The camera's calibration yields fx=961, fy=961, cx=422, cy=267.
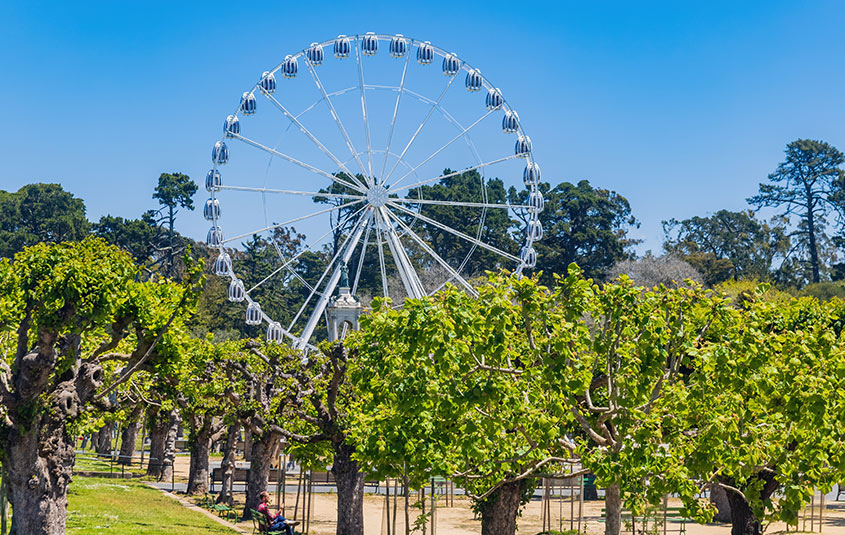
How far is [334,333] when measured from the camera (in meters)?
44.4

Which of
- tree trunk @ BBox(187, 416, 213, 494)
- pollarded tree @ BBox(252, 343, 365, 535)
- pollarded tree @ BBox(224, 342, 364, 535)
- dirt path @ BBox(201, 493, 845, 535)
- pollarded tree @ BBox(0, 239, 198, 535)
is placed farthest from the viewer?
tree trunk @ BBox(187, 416, 213, 494)

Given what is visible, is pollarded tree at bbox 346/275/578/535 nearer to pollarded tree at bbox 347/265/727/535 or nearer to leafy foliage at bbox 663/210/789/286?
pollarded tree at bbox 347/265/727/535

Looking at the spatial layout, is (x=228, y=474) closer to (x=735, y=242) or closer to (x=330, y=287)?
(x=330, y=287)

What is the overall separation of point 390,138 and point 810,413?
30.9m

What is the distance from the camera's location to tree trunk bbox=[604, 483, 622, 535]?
1341cm

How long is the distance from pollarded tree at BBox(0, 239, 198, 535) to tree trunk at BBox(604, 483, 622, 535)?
8.83m

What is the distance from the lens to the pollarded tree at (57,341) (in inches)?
667

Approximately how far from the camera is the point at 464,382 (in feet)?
44.9

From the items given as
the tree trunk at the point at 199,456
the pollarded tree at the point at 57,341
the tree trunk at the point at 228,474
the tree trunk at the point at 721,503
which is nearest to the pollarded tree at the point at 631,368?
the pollarded tree at the point at 57,341

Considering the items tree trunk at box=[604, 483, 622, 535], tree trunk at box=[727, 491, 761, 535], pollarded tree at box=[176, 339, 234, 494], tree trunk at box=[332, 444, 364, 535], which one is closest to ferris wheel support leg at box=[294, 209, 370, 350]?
pollarded tree at box=[176, 339, 234, 494]

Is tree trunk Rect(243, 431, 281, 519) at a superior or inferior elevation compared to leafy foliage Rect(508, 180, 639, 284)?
inferior

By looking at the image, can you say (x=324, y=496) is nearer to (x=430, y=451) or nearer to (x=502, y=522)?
(x=502, y=522)

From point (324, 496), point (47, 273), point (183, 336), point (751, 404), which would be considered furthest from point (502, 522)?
point (324, 496)

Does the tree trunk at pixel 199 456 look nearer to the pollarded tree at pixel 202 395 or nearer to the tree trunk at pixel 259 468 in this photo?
the pollarded tree at pixel 202 395
